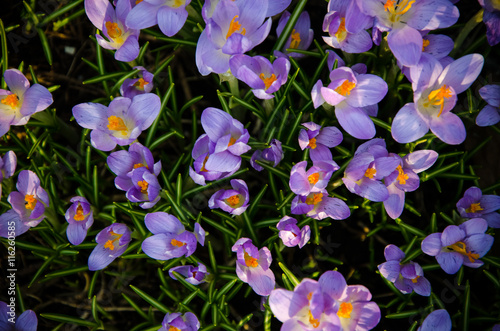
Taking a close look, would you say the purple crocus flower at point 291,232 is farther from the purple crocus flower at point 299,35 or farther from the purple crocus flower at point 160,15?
the purple crocus flower at point 160,15

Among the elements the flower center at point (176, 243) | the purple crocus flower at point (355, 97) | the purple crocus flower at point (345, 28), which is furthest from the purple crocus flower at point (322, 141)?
the flower center at point (176, 243)

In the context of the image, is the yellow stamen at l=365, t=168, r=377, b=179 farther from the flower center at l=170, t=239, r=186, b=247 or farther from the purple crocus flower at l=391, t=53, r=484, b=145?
the flower center at l=170, t=239, r=186, b=247

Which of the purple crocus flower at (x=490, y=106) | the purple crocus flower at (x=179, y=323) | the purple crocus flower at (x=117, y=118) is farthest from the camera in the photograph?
the purple crocus flower at (x=490, y=106)

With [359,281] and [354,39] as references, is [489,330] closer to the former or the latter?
[359,281]

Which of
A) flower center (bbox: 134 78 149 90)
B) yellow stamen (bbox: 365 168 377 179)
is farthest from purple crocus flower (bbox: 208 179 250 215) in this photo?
flower center (bbox: 134 78 149 90)

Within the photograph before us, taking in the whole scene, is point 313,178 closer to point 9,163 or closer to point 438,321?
point 438,321
